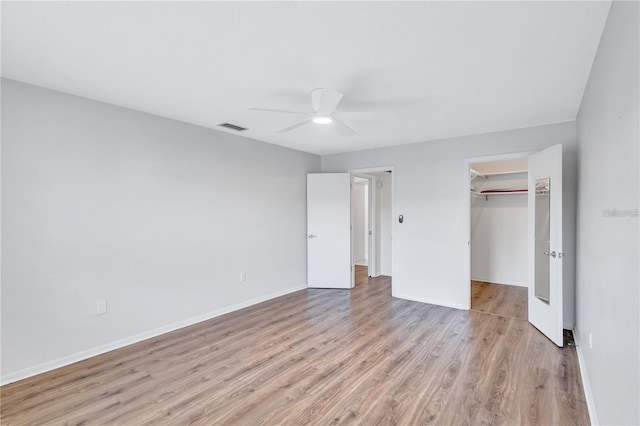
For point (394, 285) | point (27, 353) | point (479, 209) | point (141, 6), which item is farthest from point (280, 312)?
point (479, 209)

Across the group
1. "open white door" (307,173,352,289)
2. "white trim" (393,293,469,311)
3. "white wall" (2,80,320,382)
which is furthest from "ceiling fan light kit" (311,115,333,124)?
"white trim" (393,293,469,311)

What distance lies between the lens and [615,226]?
1562 millimetres

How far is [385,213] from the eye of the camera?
647 centimetres

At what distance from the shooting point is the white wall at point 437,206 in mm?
4211

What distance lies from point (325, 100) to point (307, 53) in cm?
44

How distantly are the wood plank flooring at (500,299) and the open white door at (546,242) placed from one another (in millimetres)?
473

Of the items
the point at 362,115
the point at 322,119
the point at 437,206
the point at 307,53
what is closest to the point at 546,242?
the point at 437,206

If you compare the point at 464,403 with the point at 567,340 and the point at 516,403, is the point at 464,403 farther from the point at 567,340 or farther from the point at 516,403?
the point at 567,340

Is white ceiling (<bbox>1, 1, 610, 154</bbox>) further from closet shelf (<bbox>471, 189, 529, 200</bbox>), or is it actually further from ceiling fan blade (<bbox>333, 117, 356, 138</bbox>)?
closet shelf (<bbox>471, 189, 529, 200</bbox>)

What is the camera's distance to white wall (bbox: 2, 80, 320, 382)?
101 inches

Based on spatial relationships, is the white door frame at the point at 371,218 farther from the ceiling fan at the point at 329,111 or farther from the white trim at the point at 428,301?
the ceiling fan at the point at 329,111

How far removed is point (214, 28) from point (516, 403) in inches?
127

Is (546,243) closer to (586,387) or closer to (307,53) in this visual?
(586,387)

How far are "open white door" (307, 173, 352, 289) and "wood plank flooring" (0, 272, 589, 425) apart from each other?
1.71 m
